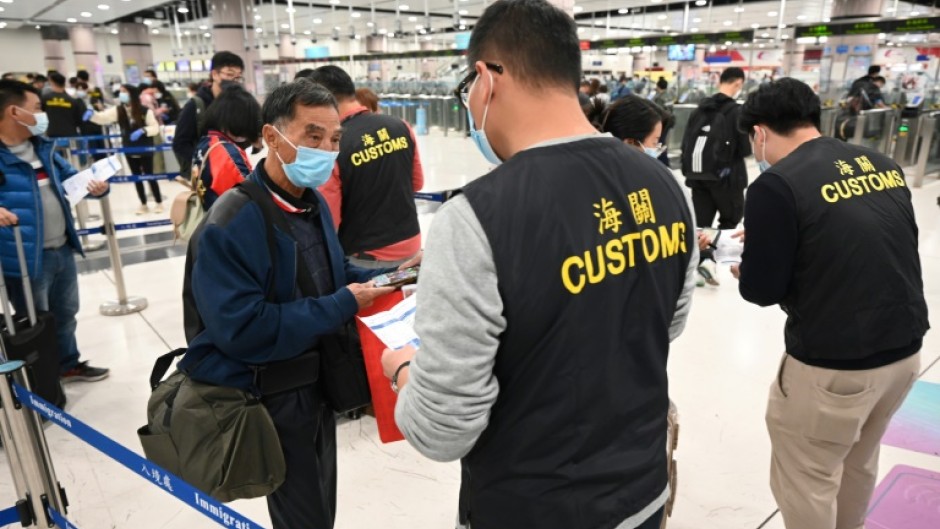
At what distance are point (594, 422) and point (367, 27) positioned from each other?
32.8 meters

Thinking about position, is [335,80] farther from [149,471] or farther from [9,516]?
[9,516]

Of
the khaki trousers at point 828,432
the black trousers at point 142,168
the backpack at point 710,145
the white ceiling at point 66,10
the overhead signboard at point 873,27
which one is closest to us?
the khaki trousers at point 828,432

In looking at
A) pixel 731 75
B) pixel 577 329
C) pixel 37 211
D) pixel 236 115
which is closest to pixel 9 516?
pixel 37 211

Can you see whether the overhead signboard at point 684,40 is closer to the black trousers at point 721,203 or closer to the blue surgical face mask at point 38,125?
the black trousers at point 721,203

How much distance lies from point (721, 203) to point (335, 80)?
11.2ft

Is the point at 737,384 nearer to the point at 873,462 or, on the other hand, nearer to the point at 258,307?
the point at 873,462

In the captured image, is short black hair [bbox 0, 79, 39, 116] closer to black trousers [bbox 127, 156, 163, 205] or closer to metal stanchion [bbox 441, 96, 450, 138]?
black trousers [bbox 127, 156, 163, 205]

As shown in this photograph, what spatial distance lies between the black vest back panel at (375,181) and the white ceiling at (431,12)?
1552 centimetres

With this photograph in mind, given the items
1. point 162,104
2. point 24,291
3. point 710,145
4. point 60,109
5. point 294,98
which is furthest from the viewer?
point 162,104

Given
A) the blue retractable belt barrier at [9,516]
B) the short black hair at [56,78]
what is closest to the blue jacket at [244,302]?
the blue retractable belt barrier at [9,516]

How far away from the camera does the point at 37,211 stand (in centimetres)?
337

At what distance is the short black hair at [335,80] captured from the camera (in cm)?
317

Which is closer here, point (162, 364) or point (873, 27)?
point (162, 364)

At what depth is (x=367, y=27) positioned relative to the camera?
30.8 m
